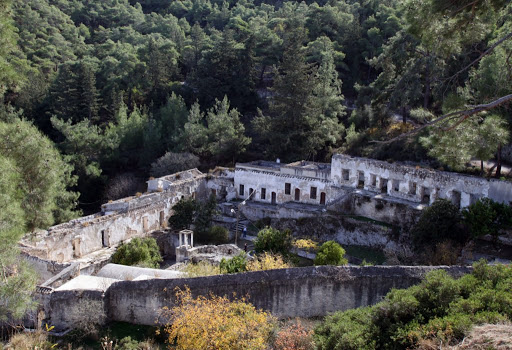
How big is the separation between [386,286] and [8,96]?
45941mm

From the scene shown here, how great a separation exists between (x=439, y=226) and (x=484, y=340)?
48.1 ft

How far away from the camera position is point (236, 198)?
32750mm

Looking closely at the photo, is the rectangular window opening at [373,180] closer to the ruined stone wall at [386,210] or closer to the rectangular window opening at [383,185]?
the rectangular window opening at [383,185]

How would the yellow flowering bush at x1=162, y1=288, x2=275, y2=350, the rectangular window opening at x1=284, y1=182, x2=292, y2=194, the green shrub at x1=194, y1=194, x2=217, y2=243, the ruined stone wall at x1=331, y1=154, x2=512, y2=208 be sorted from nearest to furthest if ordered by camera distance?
the yellow flowering bush at x1=162, y1=288, x2=275, y2=350 < the ruined stone wall at x1=331, y1=154, x2=512, y2=208 < the green shrub at x1=194, y1=194, x2=217, y2=243 < the rectangular window opening at x1=284, y1=182, x2=292, y2=194

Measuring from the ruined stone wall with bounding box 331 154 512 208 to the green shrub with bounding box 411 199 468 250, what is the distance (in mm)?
2227

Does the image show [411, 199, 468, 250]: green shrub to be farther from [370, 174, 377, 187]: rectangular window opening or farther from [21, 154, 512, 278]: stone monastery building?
[370, 174, 377, 187]: rectangular window opening

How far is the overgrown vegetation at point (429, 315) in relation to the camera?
9070 millimetres

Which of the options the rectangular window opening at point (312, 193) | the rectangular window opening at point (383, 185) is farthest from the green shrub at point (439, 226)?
the rectangular window opening at point (312, 193)

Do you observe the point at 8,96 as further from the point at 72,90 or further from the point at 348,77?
the point at 348,77

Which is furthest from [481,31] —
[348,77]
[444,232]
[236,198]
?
[348,77]

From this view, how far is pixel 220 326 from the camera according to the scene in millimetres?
12023

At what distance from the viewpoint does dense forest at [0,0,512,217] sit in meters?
30.6

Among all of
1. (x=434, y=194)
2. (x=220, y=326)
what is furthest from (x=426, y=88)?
(x=220, y=326)

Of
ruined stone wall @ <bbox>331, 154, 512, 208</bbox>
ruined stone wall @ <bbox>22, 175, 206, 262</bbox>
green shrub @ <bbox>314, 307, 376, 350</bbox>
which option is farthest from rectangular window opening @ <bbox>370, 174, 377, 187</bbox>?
green shrub @ <bbox>314, 307, 376, 350</bbox>
